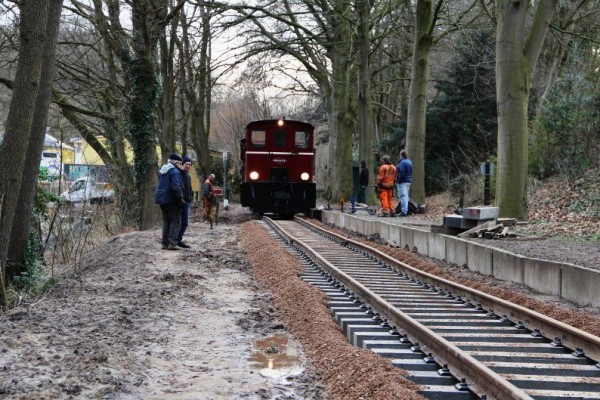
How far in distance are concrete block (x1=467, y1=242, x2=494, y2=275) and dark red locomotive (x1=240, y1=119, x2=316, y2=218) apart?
1322 cm

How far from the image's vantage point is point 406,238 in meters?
15.3

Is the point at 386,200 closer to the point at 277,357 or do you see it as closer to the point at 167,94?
the point at 167,94

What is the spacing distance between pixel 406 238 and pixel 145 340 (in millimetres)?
9323

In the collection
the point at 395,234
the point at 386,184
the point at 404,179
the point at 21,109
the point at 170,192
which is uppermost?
the point at 21,109

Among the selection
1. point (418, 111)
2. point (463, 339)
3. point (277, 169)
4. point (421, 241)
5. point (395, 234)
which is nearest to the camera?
point (463, 339)

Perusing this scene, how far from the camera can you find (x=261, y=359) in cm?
633

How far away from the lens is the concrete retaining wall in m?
8.54

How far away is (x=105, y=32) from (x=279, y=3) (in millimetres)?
8358

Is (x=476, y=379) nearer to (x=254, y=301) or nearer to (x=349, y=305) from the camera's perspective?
(x=349, y=305)

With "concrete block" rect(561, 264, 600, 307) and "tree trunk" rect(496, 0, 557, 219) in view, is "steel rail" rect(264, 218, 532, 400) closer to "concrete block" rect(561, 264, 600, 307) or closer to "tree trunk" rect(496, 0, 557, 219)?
"concrete block" rect(561, 264, 600, 307)

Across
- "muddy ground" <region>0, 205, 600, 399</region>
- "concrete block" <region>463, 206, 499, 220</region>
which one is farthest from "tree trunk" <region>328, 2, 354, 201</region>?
"muddy ground" <region>0, 205, 600, 399</region>

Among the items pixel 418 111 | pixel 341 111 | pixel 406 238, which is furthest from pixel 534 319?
pixel 341 111

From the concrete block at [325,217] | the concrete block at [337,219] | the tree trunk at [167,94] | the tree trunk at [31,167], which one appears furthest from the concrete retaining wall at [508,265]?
the tree trunk at [167,94]

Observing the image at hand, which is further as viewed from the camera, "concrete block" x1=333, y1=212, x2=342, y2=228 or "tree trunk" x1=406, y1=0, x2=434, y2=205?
"tree trunk" x1=406, y1=0, x2=434, y2=205
